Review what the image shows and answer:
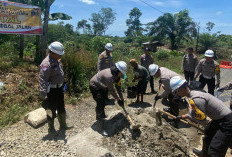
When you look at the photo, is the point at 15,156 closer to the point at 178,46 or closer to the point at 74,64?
the point at 74,64

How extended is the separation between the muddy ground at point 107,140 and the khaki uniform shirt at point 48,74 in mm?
1046

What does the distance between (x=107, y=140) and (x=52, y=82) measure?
1.60 metres

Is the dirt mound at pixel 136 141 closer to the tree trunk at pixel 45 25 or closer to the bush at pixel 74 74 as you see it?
the bush at pixel 74 74

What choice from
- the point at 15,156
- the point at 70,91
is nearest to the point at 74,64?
the point at 70,91

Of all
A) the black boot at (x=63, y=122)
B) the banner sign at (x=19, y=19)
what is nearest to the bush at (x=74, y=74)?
the banner sign at (x=19, y=19)

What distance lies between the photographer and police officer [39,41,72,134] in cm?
343

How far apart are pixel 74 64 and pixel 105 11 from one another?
49513 millimetres

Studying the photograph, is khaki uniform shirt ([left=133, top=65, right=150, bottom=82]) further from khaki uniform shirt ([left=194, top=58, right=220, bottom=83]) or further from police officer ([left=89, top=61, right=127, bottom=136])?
police officer ([left=89, top=61, right=127, bottom=136])

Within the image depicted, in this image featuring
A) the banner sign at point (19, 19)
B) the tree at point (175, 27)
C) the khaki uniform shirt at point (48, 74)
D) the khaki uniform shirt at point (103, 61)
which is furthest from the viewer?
the tree at point (175, 27)

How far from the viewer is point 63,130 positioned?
14.0ft

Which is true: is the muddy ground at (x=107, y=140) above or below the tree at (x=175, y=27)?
below

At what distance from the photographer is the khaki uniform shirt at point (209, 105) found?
8.46 feet

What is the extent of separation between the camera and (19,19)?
270 inches

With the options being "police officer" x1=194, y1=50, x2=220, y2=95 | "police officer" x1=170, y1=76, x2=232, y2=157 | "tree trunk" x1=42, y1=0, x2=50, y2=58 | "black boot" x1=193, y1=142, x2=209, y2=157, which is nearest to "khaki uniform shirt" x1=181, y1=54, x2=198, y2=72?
"police officer" x1=194, y1=50, x2=220, y2=95
